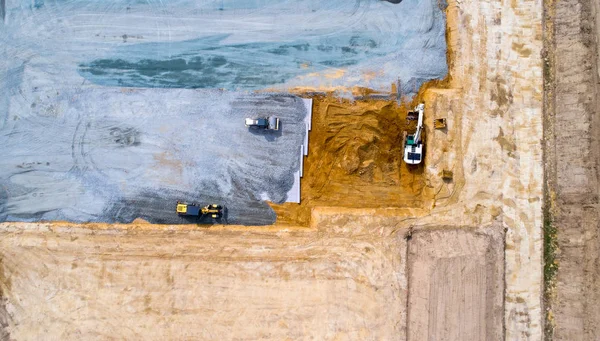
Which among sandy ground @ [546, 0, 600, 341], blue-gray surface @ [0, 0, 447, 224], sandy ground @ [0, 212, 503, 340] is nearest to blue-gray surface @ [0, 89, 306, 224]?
blue-gray surface @ [0, 0, 447, 224]

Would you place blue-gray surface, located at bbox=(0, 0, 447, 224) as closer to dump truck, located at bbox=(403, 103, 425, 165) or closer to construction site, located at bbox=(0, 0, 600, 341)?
construction site, located at bbox=(0, 0, 600, 341)

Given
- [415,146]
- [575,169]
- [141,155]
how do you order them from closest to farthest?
[575,169]
[415,146]
[141,155]

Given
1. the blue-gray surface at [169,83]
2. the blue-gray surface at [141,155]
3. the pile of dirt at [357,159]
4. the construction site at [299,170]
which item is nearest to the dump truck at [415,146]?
the construction site at [299,170]

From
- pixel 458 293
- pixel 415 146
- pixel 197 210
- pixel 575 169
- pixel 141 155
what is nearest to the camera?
pixel 458 293

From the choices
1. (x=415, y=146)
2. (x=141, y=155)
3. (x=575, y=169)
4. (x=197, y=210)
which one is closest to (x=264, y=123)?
(x=197, y=210)

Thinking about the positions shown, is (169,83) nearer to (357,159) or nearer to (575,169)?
(357,159)

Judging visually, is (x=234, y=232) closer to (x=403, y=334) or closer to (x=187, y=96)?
(x=187, y=96)
